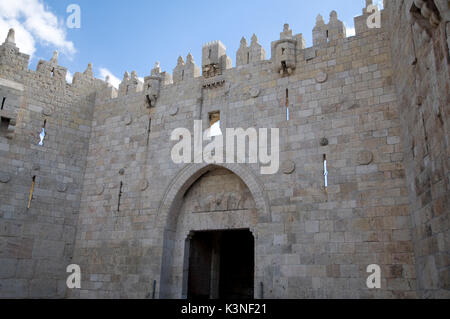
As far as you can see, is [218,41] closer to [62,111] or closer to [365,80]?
[365,80]

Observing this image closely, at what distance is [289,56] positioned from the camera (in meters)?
9.52

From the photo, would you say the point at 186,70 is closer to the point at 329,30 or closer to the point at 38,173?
the point at 329,30

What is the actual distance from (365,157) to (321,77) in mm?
2131

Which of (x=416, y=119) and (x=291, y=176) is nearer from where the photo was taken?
(x=416, y=119)

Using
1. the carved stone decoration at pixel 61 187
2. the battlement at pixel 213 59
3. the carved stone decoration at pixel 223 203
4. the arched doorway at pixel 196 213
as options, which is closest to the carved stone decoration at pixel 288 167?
the arched doorway at pixel 196 213

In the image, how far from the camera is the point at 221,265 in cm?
1252

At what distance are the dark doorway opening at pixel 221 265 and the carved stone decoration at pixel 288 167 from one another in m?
3.21

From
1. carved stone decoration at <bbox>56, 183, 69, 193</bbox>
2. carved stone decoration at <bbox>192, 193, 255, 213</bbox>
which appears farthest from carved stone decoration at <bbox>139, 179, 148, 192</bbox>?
carved stone decoration at <bbox>56, 183, 69, 193</bbox>

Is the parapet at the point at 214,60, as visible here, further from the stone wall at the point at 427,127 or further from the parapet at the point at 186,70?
the stone wall at the point at 427,127

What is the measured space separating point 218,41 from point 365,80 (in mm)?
4129

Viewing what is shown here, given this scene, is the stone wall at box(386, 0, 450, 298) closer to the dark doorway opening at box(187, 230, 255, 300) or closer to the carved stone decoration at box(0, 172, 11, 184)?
the dark doorway opening at box(187, 230, 255, 300)

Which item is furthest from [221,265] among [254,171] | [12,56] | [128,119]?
[12,56]
